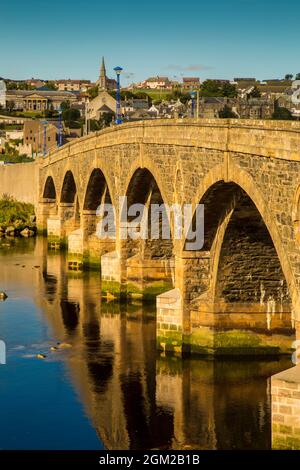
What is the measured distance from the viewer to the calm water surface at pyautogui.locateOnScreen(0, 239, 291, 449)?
26.9 m

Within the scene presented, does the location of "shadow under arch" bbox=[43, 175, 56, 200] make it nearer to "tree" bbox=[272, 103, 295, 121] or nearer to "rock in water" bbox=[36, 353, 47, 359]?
"tree" bbox=[272, 103, 295, 121]

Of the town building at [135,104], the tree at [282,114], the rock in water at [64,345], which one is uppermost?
the town building at [135,104]

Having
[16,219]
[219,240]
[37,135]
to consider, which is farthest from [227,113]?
[37,135]

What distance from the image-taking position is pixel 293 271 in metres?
25.0

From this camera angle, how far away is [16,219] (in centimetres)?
8100

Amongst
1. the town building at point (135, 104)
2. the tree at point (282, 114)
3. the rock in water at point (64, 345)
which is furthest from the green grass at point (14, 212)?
the town building at point (135, 104)

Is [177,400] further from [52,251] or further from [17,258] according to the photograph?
[52,251]

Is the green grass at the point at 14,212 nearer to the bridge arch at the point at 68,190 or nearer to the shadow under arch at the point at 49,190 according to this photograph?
the shadow under arch at the point at 49,190

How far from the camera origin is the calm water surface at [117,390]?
26891 mm

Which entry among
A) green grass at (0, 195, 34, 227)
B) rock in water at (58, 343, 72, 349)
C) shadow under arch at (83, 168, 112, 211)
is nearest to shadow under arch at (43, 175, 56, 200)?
green grass at (0, 195, 34, 227)

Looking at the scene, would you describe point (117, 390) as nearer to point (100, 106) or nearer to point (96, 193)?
point (96, 193)

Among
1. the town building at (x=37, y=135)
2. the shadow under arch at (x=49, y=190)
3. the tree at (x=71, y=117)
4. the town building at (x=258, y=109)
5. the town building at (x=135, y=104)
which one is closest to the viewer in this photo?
the town building at (x=258, y=109)

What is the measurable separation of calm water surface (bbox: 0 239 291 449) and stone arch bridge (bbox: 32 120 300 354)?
139 cm

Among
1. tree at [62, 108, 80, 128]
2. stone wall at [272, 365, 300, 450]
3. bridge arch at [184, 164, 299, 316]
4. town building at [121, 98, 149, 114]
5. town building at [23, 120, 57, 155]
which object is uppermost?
town building at [121, 98, 149, 114]
